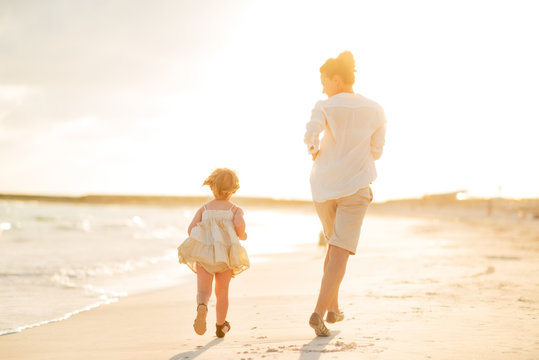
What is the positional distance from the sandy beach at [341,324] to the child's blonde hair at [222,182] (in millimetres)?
1056

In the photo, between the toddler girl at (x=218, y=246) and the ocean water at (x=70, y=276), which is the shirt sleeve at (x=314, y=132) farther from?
the ocean water at (x=70, y=276)

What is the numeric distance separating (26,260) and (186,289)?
19.9ft

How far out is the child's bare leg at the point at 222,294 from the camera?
13.3ft

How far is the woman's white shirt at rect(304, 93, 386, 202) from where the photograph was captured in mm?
3754

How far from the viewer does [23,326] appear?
522 centimetres

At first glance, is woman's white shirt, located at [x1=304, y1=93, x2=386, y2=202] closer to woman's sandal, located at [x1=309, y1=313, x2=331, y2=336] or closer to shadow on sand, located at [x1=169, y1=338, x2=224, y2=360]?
woman's sandal, located at [x1=309, y1=313, x2=331, y2=336]

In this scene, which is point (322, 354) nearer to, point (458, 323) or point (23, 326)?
point (458, 323)

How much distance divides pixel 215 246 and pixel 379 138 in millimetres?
1429

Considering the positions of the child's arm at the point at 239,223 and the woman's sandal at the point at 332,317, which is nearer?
the woman's sandal at the point at 332,317

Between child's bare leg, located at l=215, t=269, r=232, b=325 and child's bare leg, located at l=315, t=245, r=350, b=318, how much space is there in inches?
30.3

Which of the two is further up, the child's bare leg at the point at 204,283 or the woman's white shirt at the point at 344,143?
the woman's white shirt at the point at 344,143

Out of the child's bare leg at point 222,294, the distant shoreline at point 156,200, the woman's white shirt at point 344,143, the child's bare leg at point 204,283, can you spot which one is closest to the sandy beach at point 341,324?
the child's bare leg at point 222,294

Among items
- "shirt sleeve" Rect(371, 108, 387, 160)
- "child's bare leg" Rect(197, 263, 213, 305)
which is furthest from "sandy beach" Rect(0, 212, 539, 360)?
"shirt sleeve" Rect(371, 108, 387, 160)

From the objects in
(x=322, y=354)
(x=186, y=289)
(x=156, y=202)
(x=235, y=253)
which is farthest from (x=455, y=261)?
(x=156, y=202)
